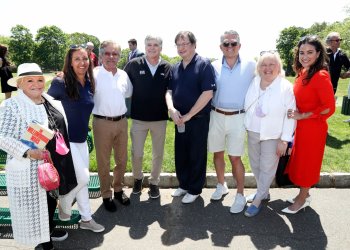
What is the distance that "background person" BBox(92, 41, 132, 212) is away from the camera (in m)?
→ 3.80

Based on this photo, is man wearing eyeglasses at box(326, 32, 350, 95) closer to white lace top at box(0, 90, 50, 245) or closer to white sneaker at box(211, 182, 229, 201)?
white sneaker at box(211, 182, 229, 201)

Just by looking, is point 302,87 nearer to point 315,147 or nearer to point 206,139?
point 315,147

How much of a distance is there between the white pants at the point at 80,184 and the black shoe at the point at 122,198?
74cm

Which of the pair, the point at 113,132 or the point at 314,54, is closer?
the point at 314,54

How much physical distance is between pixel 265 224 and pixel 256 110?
4.64 feet

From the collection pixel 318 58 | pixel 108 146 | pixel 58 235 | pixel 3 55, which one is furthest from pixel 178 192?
pixel 3 55

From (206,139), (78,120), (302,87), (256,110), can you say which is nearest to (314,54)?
(302,87)

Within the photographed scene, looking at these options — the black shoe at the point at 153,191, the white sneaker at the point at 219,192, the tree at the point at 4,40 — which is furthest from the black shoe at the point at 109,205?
the tree at the point at 4,40

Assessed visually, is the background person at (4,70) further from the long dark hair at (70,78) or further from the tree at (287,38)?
the tree at (287,38)

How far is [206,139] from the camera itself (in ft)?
13.8

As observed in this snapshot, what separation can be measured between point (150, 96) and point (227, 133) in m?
1.16

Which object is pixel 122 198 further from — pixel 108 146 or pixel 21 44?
pixel 21 44

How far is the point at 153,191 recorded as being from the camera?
179 inches

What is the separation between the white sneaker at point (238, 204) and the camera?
4074 mm
